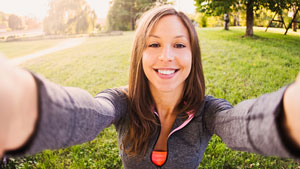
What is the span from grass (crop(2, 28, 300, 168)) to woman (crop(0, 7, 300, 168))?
1.38 m

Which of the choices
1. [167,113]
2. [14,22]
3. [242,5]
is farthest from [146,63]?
[242,5]

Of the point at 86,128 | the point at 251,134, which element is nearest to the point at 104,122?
the point at 86,128

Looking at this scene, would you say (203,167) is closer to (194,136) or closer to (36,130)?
(194,136)

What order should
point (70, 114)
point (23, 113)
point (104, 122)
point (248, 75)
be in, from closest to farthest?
point (23, 113) < point (70, 114) < point (104, 122) < point (248, 75)

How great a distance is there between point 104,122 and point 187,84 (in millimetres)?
934

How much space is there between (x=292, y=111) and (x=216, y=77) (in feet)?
16.1

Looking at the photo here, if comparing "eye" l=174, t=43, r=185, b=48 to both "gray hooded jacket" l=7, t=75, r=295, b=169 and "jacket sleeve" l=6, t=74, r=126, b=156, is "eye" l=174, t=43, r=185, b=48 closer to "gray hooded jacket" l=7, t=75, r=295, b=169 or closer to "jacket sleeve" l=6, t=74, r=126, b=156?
"gray hooded jacket" l=7, t=75, r=295, b=169

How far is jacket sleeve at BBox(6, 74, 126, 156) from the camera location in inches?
22.7

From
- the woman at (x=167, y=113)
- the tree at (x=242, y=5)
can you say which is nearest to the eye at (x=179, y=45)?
the woman at (x=167, y=113)

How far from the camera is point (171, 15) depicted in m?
1.52

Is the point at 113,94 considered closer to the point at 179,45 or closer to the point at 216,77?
the point at 179,45

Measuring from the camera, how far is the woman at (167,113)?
0.65 m

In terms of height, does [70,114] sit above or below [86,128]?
above

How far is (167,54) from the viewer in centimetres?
147
